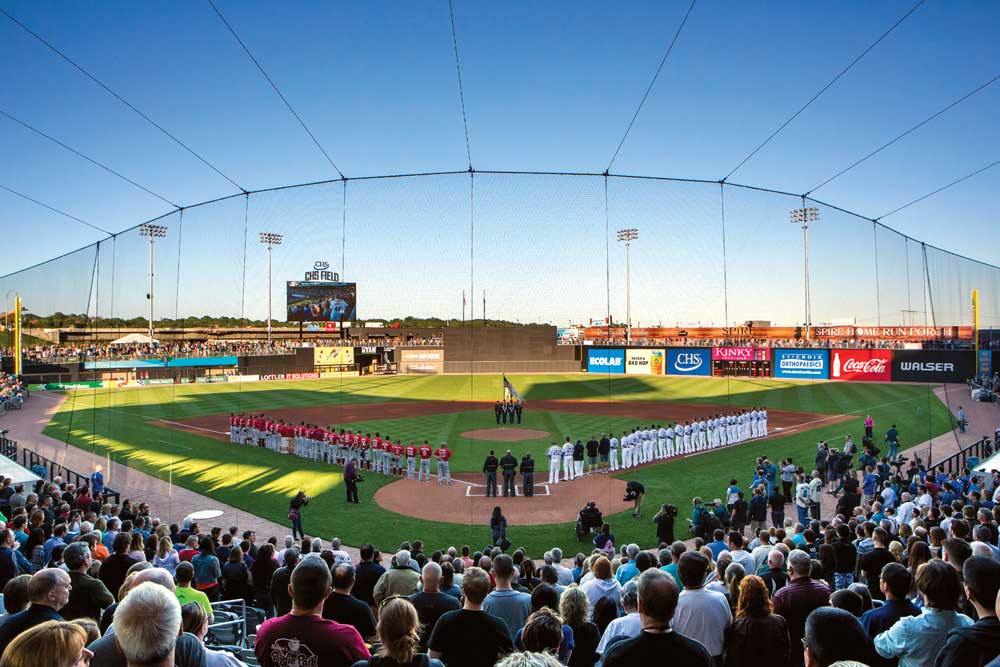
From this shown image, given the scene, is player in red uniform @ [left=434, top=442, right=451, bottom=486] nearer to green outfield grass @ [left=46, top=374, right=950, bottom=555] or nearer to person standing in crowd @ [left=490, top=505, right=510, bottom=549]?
green outfield grass @ [left=46, top=374, right=950, bottom=555]

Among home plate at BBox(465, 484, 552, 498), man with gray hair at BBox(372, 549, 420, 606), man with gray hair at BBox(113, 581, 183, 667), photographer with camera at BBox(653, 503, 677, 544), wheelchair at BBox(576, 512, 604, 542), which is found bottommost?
home plate at BBox(465, 484, 552, 498)

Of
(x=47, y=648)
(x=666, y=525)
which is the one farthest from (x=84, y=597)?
(x=666, y=525)

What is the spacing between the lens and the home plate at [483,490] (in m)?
14.9

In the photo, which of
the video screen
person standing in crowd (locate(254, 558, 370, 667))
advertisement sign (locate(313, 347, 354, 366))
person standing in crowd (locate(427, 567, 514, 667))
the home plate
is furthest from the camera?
advertisement sign (locate(313, 347, 354, 366))

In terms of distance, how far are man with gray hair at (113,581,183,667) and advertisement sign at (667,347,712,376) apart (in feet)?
143

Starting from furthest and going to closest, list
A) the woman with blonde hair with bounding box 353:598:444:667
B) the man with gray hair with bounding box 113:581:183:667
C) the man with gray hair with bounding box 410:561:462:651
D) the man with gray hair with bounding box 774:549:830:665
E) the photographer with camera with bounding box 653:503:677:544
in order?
the photographer with camera with bounding box 653:503:677:544 < the man with gray hair with bounding box 410:561:462:651 < the man with gray hair with bounding box 774:549:830:665 < the woman with blonde hair with bounding box 353:598:444:667 < the man with gray hair with bounding box 113:581:183:667

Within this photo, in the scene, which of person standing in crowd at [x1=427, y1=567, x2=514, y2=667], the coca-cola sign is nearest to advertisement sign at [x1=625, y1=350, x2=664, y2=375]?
the coca-cola sign

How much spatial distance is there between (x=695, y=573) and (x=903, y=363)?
36.9 metres

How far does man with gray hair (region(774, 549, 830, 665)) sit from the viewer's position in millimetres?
4250

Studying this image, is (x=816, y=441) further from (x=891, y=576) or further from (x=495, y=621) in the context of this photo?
(x=495, y=621)

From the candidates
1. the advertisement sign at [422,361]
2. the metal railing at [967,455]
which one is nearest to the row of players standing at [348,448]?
the metal railing at [967,455]

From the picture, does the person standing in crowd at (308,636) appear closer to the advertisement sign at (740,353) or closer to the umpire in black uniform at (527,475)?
the umpire in black uniform at (527,475)

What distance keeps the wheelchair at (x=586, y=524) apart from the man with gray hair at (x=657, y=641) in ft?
29.0

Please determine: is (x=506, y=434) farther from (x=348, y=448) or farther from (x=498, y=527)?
(x=498, y=527)
